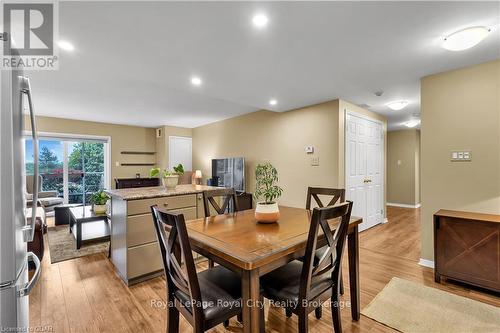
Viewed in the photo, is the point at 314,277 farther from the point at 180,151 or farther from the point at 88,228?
the point at 180,151

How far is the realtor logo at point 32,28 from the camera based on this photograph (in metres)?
1.58

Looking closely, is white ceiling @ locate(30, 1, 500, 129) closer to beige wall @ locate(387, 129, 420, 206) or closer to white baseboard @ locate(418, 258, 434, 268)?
white baseboard @ locate(418, 258, 434, 268)

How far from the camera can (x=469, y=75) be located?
2588 millimetres

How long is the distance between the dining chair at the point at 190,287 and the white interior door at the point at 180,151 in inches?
213

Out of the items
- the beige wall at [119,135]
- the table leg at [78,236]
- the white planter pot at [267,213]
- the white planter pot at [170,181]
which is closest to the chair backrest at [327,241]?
the white planter pot at [267,213]

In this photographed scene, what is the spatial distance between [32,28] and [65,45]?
30cm

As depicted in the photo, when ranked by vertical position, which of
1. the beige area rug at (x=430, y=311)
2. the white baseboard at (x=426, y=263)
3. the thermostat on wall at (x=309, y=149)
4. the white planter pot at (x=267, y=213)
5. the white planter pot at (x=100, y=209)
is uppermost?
the thermostat on wall at (x=309, y=149)

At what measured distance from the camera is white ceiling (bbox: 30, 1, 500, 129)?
66.0 inches

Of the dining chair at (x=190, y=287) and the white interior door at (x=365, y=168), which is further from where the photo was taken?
the white interior door at (x=365, y=168)

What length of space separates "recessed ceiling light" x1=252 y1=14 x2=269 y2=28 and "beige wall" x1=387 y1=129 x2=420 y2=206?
6.72 meters

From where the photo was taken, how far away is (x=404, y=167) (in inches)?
269

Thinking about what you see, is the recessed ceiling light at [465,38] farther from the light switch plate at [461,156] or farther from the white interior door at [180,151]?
the white interior door at [180,151]

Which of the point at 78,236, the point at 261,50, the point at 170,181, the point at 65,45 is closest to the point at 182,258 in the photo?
the point at 170,181

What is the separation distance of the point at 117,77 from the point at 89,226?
2.84 meters
